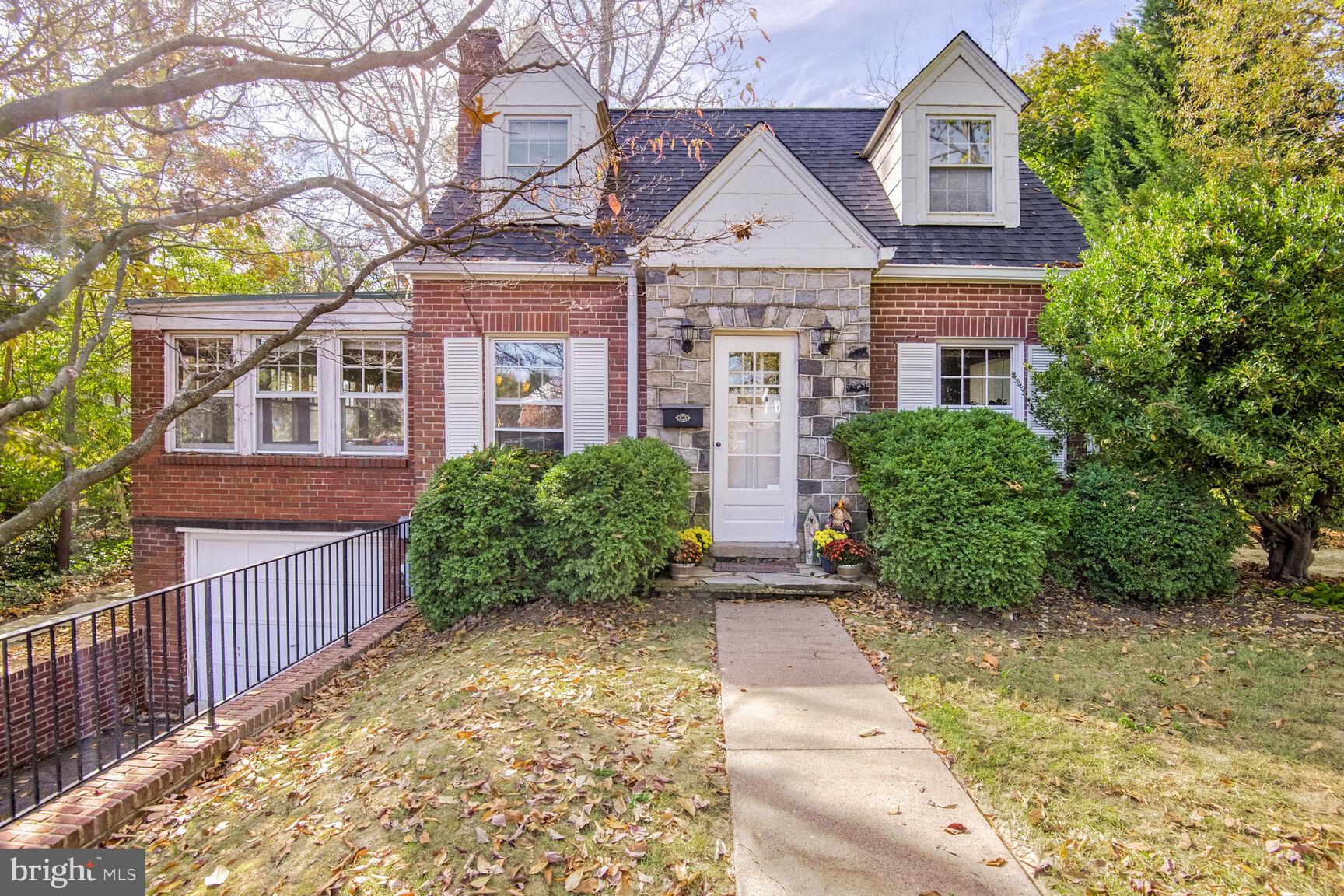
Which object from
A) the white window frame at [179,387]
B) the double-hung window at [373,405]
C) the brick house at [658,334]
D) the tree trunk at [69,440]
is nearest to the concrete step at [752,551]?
the brick house at [658,334]

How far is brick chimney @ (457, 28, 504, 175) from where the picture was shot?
4926 millimetres

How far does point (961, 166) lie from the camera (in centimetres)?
835

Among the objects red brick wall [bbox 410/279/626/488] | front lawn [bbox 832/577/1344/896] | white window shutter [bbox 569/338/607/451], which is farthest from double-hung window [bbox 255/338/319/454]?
front lawn [bbox 832/577/1344/896]

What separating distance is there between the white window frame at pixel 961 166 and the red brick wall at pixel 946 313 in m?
1.13

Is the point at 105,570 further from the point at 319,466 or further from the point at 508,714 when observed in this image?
the point at 508,714

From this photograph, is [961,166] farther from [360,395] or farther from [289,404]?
[289,404]

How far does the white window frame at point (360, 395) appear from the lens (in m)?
8.31

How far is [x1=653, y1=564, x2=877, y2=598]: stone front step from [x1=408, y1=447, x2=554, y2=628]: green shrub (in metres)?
1.35

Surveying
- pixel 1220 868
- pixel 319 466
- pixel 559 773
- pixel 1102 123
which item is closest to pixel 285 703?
pixel 559 773

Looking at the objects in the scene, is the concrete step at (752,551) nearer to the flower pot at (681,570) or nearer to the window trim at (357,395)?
the flower pot at (681,570)

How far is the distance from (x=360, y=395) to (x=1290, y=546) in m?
10.7

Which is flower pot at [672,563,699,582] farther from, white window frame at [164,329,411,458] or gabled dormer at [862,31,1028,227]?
gabled dormer at [862,31,1028,227]

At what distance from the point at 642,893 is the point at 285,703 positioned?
11.0 feet

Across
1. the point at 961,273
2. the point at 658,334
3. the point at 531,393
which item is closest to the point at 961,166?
the point at 961,273
